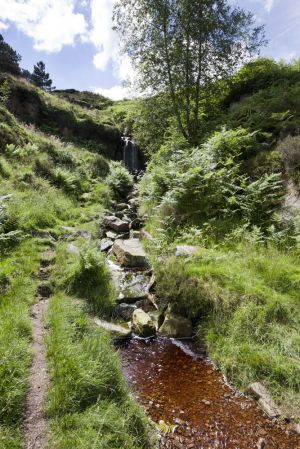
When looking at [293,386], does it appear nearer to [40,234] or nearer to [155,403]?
[155,403]

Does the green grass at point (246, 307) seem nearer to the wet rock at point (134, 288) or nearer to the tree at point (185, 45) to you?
the wet rock at point (134, 288)

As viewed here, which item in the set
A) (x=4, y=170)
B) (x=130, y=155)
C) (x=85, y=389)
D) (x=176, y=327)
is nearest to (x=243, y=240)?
(x=176, y=327)

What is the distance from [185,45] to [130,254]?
38.8ft

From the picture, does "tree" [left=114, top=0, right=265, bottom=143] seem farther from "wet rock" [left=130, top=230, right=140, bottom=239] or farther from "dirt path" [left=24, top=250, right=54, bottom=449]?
"dirt path" [left=24, top=250, right=54, bottom=449]

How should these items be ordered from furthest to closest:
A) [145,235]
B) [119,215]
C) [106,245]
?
[119,215]
[145,235]
[106,245]

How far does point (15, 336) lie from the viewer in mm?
4625

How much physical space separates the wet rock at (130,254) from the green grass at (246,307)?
4.94 feet

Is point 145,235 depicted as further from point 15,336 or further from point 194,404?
point 194,404

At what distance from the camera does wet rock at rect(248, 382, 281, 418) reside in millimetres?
4191

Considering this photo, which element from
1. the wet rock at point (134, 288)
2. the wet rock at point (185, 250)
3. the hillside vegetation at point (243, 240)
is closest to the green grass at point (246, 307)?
the hillside vegetation at point (243, 240)

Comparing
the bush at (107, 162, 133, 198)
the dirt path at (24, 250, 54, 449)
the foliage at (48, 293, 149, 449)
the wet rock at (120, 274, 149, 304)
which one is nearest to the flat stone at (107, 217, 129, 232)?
the wet rock at (120, 274, 149, 304)

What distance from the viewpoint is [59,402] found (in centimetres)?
368

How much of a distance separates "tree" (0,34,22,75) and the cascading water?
11.6 metres

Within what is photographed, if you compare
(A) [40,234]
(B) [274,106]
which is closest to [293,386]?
(A) [40,234]
